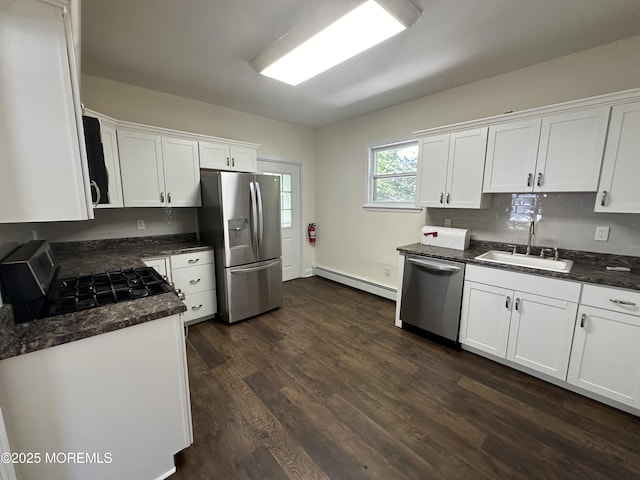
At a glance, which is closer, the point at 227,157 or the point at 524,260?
the point at 524,260

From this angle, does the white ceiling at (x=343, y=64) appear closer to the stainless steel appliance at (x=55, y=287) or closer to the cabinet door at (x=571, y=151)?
the cabinet door at (x=571, y=151)

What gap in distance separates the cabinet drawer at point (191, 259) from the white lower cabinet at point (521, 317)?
2.71 meters

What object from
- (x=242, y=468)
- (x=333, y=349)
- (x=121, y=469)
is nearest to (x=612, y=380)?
(x=333, y=349)

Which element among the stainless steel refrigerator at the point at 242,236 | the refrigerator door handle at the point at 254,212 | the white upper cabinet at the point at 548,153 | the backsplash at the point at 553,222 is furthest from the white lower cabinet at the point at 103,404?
the backsplash at the point at 553,222

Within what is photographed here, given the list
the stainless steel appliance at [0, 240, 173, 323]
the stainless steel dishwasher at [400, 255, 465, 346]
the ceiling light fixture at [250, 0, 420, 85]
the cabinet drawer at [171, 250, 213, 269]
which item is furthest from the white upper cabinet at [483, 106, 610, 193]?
the cabinet drawer at [171, 250, 213, 269]

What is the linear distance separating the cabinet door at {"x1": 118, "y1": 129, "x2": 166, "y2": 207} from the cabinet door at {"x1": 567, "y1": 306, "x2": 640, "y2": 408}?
12.7ft

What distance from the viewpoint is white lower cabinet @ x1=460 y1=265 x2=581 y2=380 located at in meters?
1.95

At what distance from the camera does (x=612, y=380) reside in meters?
1.79

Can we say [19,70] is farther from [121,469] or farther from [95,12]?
[121,469]

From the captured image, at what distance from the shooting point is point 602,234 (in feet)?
7.12

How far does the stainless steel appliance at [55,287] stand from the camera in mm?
1146

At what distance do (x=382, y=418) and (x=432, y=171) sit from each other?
2.36m

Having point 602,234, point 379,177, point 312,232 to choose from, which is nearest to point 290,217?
point 312,232

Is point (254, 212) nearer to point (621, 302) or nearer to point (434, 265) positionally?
point (434, 265)
